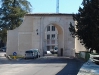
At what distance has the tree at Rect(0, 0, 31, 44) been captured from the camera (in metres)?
73.5

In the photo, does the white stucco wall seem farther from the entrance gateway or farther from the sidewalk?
the sidewalk

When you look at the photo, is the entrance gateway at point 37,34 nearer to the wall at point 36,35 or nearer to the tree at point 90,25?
the wall at point 36,35

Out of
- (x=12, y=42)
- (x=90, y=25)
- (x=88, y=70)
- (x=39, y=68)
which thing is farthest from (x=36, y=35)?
(x=88, y=70)

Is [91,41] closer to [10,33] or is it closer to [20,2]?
[10,33]

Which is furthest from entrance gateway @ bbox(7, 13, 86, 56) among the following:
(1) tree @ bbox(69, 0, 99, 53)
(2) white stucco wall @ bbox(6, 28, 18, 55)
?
(1) tree @ bbox(69, 0, 99, 53)

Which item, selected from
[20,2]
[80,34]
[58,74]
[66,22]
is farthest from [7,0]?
[58,74]

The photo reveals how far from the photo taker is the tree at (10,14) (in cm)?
7354

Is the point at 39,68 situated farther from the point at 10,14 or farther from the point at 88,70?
the point at 10,14

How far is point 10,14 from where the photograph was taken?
7356 centimetres

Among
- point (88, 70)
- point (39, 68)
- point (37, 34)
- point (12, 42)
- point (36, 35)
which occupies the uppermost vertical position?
point (37, 34)

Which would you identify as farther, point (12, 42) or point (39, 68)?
point (12, 42)

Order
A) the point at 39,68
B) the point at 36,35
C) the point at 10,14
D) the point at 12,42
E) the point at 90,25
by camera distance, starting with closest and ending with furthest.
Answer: the point at 39,68 < the point at 90,25 < the point at 36,35 < the point at 12,42 < the point at 10,14

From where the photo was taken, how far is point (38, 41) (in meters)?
60.4

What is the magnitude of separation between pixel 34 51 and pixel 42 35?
9.61 meters
